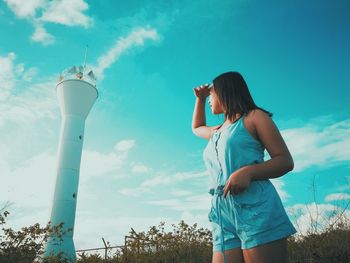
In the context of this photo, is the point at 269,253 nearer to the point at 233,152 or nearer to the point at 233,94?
the point at 233,152

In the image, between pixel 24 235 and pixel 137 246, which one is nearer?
pixel 137 246

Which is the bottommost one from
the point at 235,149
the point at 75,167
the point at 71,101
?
the point at 235,149

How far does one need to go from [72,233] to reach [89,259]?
35.9ft

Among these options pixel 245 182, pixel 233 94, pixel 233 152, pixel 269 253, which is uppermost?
pixel 233 94

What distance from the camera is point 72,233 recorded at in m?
15.7

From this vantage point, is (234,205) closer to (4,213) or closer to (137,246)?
(137,246)

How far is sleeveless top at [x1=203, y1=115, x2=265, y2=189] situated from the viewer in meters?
1.62

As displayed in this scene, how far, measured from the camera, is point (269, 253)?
56.7 inches

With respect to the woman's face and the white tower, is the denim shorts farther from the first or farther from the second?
the white tower

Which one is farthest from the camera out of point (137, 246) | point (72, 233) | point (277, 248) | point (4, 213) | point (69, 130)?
point (69, 130)

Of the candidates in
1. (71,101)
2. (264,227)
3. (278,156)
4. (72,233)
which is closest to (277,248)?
(264,227)

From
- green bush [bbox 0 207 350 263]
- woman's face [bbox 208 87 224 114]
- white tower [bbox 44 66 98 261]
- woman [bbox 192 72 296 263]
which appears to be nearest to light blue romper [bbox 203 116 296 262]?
woman [bbox 192 72 296 263]

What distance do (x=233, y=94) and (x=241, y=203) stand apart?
63 cm

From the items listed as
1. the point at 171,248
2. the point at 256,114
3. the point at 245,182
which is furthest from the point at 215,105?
the point at 171,248
